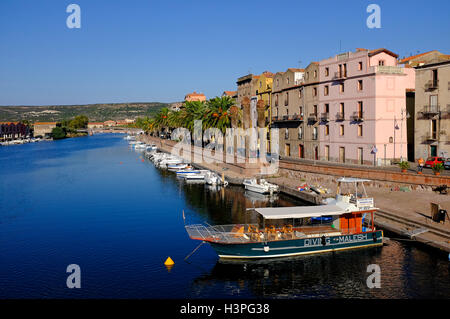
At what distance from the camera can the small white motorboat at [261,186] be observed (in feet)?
184

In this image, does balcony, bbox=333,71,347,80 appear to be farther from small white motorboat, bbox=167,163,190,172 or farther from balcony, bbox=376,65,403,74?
small white motorboat, bbox=167,163,190,172

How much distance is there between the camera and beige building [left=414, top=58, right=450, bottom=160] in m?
51.9

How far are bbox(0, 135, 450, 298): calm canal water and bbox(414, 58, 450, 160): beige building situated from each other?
64.3ft

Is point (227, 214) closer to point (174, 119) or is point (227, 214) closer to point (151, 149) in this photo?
point (174, 119)

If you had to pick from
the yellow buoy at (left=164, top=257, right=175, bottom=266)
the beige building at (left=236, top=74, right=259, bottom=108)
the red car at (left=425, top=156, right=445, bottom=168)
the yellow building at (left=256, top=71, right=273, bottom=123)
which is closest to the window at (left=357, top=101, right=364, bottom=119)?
the red car at (left=425, top=156, right=445, bottom=168)

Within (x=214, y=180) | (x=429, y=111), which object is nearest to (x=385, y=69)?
(x=429, y=111)

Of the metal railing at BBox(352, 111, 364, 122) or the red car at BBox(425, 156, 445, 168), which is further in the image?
the metal railing at BBox(352, 111, 364, 122)

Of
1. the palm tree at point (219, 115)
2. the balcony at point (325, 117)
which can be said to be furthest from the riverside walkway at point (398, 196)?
the palm tree at point (219, 115)

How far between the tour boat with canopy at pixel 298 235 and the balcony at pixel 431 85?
88.8 ft

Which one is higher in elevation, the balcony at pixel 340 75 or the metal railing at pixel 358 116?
the balcony at pixel 340 75

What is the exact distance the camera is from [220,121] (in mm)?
74250

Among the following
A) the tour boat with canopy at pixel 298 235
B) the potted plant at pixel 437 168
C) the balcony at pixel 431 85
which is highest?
the balcony at pixel 431 85

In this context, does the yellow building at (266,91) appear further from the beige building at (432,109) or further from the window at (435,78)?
the window at (435,78)

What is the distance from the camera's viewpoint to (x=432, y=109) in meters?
53.4
